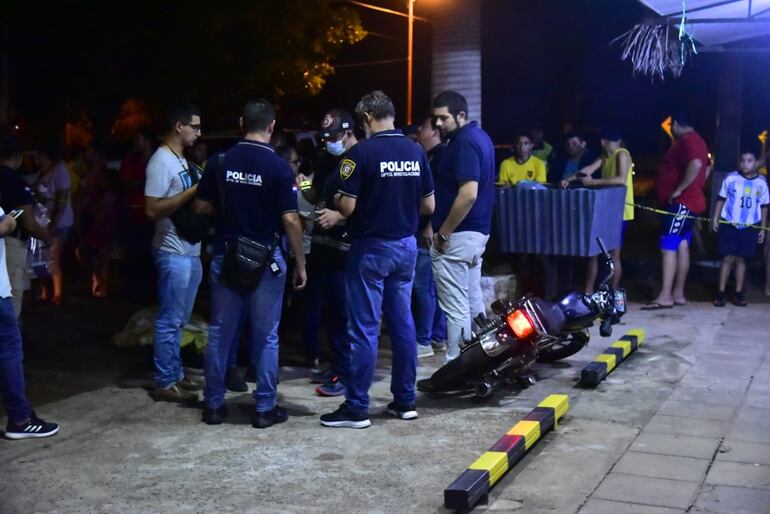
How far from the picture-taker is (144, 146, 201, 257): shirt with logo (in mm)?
7328

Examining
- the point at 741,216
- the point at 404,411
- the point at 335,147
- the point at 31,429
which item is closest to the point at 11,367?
the point at 31,429

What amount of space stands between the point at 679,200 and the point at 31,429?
7.12 metres

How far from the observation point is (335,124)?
762 centimetres

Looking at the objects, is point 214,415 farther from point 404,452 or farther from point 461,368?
point 461,368

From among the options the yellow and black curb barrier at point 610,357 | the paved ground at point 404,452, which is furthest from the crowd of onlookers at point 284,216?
the yellow and black curb barrier at point 610,357

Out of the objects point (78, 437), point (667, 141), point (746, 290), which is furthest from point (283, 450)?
point (667, 141)

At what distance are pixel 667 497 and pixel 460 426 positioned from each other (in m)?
1.69

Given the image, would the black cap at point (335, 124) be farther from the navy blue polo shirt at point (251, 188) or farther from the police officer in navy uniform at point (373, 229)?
the navy blue polo shirt at point (251, 188)

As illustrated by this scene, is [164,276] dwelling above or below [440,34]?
below

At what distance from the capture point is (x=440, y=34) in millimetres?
11609

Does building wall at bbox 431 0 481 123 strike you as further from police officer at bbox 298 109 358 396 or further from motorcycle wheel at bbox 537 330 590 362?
police officer at bbox 298 109 358 396

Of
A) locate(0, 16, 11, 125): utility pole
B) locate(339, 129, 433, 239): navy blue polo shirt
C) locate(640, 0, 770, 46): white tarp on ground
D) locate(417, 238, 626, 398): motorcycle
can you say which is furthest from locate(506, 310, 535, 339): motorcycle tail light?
locate(0, 16, 11, 125): utility pole

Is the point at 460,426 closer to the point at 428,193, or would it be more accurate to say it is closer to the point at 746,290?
the point at 428,193

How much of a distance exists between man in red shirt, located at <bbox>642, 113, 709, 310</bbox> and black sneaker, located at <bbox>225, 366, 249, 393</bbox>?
498 cm
